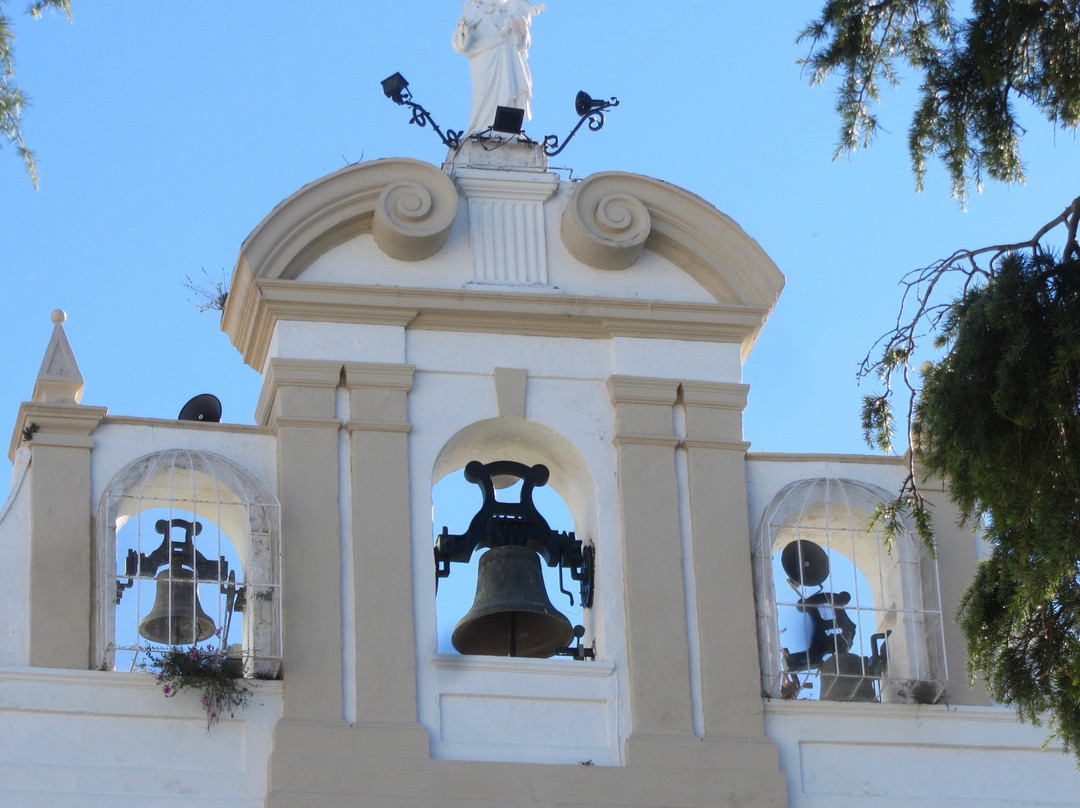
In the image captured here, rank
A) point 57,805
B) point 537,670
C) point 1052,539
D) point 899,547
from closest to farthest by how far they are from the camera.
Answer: point 1052,539
point 57,805
point 537,670
point 899,547

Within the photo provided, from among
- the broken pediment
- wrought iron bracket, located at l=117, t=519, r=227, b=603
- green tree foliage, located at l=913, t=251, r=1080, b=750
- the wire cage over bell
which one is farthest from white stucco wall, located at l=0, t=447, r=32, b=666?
green tree foliage, located at l=913, t=251, r=1080, b=750

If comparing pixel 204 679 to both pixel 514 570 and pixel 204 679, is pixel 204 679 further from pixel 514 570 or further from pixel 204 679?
pixel 514 570

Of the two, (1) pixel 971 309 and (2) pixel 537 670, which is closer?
(1) pixel 971 309

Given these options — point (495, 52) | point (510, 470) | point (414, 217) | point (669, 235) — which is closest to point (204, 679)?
point (510, 470)

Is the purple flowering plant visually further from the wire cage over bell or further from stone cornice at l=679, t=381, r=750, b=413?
stone cornice at l=679, t=381, r=750, b=413

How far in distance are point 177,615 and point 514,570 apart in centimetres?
187

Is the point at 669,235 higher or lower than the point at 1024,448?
higher

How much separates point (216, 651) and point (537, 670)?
1687 millimetres

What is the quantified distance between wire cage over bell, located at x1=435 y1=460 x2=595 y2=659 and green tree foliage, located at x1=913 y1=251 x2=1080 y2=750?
11.7ft

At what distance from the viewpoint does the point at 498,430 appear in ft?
47.9

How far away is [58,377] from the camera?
14.0 m

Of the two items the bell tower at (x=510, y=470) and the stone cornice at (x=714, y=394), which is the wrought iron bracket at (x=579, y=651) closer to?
the bell tower at (x=510, y=470)

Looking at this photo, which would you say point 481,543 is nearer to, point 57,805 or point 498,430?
point 498,430

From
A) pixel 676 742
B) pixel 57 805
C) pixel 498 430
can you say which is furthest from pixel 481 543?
pixel 57 805
